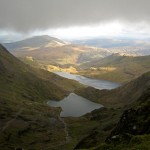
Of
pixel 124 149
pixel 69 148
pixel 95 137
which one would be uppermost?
pixel 124 149

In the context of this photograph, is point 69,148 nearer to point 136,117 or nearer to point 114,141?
point 136,117

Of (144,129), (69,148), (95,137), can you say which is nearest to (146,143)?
(144,129)

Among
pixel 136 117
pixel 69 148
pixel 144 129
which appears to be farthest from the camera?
pixel 69 148

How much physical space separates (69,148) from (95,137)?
52011 mm

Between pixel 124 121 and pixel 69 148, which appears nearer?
pixel 124 121

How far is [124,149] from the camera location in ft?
204

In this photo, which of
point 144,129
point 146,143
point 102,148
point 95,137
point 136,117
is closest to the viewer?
point 146,143

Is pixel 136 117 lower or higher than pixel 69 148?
higher

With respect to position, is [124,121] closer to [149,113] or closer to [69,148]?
[149,113]

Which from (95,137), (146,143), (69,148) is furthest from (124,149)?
(69,148)

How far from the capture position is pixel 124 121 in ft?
373

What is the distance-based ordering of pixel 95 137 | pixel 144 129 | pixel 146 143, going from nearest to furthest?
pixel 146 143 < pixel 144 129 < pixel 95 137

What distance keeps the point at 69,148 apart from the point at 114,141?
441 ft

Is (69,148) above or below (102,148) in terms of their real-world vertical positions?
below
